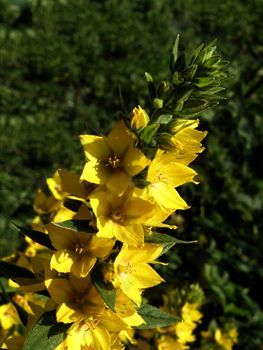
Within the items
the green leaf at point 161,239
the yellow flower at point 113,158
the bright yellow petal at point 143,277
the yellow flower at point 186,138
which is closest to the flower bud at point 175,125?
the yellow flower at point 186,138

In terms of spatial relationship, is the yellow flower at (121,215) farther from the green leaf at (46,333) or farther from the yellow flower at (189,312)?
the yellow flower at (189,312)

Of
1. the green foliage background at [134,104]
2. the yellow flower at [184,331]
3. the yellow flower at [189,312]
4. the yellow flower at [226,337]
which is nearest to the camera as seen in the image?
the yellow flower at [184,331]

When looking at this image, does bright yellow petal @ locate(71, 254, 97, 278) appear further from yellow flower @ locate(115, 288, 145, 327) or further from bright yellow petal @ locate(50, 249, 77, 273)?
yellow flower @ locate(115, 288, 145, 327)

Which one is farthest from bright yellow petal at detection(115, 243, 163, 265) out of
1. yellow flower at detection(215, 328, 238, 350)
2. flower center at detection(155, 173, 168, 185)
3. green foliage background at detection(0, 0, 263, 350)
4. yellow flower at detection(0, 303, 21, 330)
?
→ green foliage background at detection(0, 0, 263, 350)

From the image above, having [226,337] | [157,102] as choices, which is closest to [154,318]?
[157,102]

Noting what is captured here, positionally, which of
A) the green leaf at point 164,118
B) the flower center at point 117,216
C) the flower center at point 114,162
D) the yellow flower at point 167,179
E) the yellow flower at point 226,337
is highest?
the green leaf at point 164,118

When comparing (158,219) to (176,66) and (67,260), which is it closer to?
(67,260)

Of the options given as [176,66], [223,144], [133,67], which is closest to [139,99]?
[133,67]
